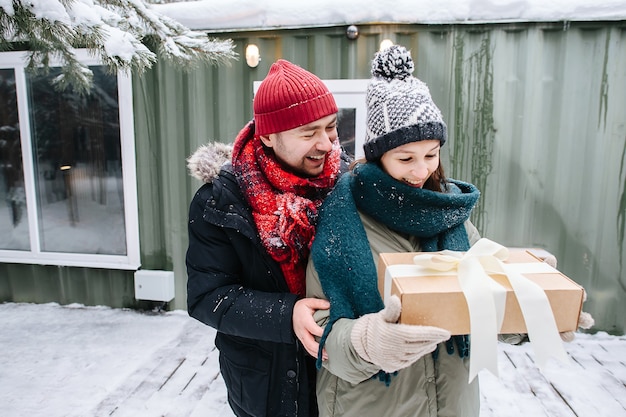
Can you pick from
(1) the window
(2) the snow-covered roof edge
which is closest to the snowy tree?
(2) the snow-covered roof edge

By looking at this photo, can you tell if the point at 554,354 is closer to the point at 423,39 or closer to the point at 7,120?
the point at 423,39

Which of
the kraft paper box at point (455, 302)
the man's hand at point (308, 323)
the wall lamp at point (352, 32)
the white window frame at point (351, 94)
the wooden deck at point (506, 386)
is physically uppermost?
the wall lamp at point (352, 32)

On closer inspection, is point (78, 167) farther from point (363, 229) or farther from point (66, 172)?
point (363, 229)

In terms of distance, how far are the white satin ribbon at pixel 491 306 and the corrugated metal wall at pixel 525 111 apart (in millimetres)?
2708

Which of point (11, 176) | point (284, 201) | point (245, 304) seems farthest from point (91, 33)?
point (11, 176)

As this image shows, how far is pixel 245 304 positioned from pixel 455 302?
2.11ft

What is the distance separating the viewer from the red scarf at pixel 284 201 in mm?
1272

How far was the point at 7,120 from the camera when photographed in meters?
4.02

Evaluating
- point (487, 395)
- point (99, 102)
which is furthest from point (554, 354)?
point (99, 102)

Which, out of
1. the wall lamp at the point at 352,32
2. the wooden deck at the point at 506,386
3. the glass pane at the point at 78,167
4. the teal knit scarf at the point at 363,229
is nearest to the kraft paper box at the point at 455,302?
the teal knit scarf at the point at 363,229

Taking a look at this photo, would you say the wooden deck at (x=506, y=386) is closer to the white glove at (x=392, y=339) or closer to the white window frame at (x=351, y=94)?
the white window frame at (x=351, y=94)

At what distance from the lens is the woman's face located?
43.0 inches

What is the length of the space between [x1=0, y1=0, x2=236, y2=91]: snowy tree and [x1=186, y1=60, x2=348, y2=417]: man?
0.97 metres

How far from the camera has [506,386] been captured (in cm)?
286
